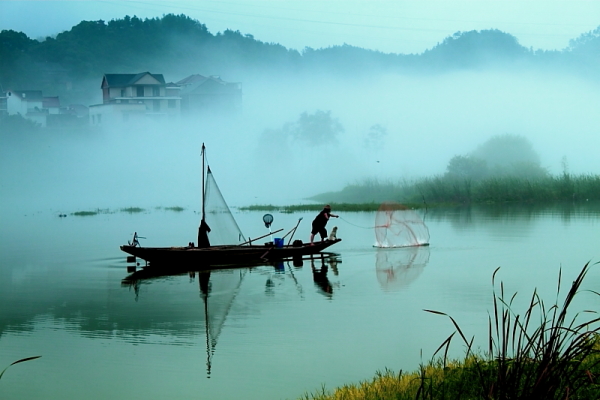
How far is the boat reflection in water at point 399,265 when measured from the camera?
21875mm

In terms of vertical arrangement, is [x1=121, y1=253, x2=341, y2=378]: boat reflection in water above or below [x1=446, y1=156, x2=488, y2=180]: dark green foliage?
below

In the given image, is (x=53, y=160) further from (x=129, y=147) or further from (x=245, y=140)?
(x=245, y=140)

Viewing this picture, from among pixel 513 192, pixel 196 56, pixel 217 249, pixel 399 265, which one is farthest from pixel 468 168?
pixel 196 56

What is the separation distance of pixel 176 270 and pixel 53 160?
97.7m

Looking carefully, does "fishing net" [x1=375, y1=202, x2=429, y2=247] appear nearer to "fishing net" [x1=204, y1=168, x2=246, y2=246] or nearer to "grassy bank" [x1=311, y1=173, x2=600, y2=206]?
"fishing net" [x1=204, y1=168, x2=246, y2=246]

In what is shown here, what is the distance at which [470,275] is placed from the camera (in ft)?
74.4

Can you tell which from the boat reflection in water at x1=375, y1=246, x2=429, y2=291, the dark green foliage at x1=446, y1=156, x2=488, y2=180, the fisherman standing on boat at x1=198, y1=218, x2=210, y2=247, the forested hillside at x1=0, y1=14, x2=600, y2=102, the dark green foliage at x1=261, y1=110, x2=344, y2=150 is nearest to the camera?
the boat reflection in water at x1=375, y1=246, x2=429, y2=291

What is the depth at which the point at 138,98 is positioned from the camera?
11325 centimetres

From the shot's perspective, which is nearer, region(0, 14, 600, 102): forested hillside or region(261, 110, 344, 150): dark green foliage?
region(261, 110, 344, 150): dark green foliage

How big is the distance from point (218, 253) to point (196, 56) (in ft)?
446

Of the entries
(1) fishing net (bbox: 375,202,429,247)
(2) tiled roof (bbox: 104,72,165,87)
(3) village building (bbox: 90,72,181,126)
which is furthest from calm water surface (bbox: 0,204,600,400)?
(3) village building (bbox: 90,72,181,126)

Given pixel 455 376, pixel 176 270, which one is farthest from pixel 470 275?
pixel 455 376

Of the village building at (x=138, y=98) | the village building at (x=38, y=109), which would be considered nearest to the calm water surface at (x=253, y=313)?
the village building at (x=138, y=98)

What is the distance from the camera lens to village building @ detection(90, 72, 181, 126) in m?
110
